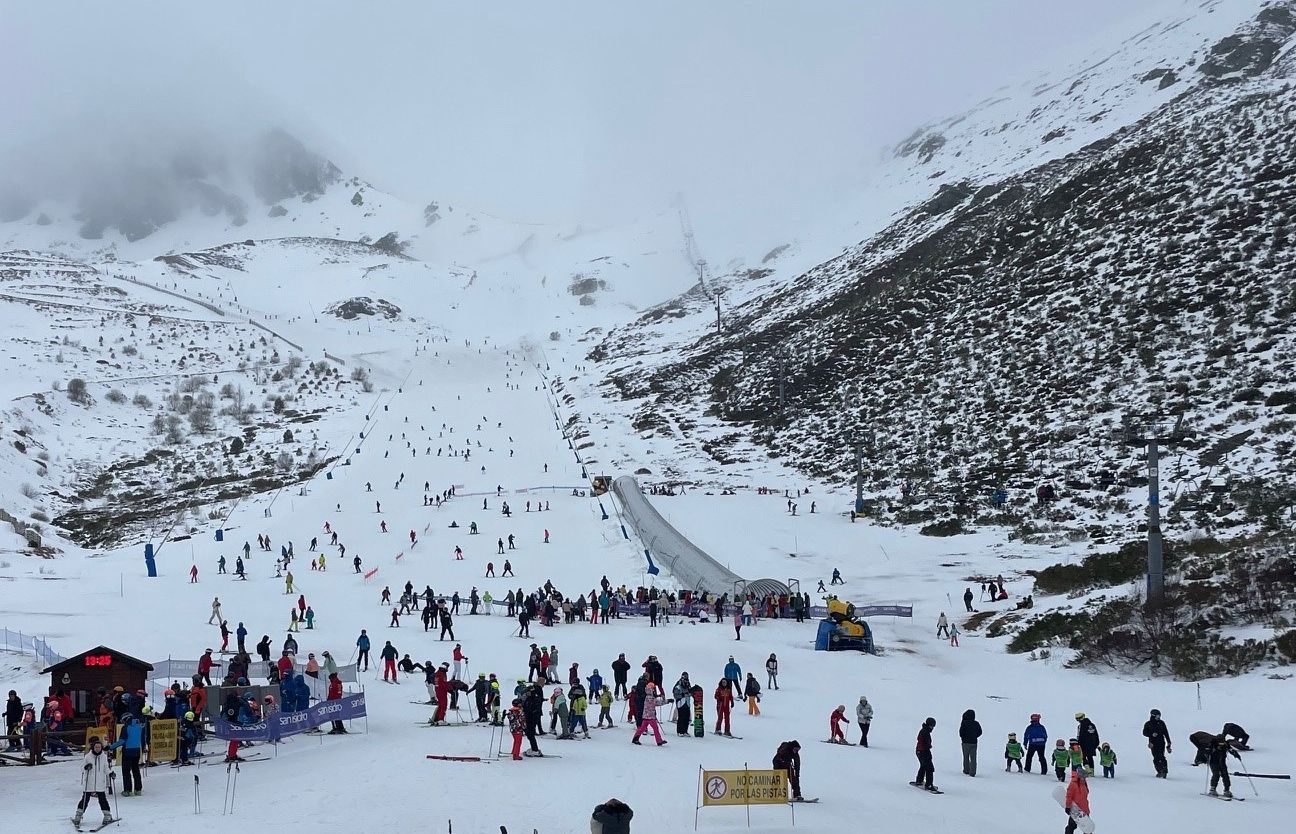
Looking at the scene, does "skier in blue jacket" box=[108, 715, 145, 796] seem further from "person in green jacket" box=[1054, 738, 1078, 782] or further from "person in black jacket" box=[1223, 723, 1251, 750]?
"person in black jacket" box=[1223, 723, 1251, 750]

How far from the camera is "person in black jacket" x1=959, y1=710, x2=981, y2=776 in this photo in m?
14.0

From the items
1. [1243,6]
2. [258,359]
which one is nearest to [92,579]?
[258,359]

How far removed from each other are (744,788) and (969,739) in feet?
16.0

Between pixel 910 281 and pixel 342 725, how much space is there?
64.1m

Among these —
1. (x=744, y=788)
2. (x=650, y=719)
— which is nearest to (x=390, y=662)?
(x=650, y=719)

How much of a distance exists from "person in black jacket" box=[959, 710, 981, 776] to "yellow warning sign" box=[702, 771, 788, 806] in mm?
4259

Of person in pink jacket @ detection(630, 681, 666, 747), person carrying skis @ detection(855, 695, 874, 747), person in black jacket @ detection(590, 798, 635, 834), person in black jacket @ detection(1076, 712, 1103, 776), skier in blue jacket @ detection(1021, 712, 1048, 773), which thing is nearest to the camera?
person in black jacket @ detection(590, 798, 635, 834)

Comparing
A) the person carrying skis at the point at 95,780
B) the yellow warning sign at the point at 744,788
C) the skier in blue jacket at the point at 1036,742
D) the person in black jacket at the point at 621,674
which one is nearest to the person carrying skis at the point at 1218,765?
the skier in blue jacket at the point at 1036,742

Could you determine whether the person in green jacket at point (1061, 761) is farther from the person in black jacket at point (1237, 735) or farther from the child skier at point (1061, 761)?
the person in black jacket at point (1237, 735)

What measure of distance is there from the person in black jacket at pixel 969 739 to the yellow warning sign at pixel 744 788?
4.26 metres

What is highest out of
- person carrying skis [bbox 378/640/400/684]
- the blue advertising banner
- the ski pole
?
person carrying skis [bbox 378/640/400/684]

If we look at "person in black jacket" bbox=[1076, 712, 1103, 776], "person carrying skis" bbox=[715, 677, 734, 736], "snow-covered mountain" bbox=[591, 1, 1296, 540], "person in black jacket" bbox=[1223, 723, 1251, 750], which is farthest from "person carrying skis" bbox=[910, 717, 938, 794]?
"snow-covered mountain" bbox=[591, 1, 1296, 540]

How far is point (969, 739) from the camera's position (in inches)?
555

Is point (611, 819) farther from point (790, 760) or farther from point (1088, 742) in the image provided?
point (1088, 742)
